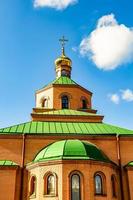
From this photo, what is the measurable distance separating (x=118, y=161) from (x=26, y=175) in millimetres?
6091

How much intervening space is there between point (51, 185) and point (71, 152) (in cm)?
219

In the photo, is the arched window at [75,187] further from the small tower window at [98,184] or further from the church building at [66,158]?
the small tower window at [98,184]

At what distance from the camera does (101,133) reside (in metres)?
20.8

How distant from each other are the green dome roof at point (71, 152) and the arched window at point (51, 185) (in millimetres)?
1070

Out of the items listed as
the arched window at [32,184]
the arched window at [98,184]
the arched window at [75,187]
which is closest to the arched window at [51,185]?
the arched window at [75,187]

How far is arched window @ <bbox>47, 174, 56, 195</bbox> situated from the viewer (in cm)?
1660

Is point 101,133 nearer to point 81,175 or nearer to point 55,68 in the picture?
point 81,175

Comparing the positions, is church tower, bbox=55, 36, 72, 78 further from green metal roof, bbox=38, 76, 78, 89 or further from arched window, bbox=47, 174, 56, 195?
arched window, bbox=47, 174, 56, 195

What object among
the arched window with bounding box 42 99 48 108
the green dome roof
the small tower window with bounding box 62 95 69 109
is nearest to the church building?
the green dome roof

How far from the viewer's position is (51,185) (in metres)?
16.8

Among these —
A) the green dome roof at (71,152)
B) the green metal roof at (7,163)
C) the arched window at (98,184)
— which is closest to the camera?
the arched window at (98,184)

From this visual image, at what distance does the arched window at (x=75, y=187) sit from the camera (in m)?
16.2

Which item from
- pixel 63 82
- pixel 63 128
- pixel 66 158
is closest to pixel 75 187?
pixel 66 158

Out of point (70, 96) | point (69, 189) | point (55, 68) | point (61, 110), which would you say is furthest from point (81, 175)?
point (55, 68)
